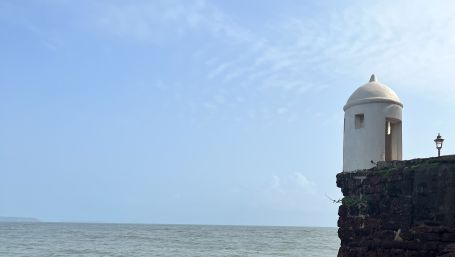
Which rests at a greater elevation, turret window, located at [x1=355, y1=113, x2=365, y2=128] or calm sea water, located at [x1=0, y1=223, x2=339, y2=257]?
turret window, located at [x1=355, y1=113, x2=365, y2=128]

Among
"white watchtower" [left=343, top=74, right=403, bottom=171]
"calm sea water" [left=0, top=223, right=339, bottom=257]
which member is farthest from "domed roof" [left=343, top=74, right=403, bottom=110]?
"calm sea water" [left=0, top=223, right=339, bottom=257]

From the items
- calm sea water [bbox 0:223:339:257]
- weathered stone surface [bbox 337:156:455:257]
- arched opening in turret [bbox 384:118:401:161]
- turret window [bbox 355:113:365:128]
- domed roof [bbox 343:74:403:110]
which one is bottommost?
calm sea water [bbox 0:223:339:257]

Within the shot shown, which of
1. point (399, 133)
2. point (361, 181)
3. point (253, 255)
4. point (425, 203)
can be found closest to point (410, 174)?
point (425, 203)

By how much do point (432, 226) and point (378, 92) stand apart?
13.6 ft

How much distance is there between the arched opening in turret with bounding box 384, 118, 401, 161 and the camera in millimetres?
14305

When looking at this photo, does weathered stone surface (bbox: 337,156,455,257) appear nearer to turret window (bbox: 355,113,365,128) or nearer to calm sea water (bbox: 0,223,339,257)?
turret window (bbox: 355,113,365,128)

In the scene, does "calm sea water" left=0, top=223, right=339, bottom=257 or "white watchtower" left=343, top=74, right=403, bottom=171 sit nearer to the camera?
"white watchtower" left=343, top=74, right=403, bottom=171

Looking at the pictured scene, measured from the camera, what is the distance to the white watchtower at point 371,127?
13.6 m

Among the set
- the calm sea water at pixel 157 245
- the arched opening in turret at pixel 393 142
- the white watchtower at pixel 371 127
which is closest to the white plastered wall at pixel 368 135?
the white watchtower at pixel 371 127

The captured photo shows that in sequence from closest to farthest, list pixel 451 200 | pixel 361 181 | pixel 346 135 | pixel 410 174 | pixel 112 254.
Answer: pixel 451 200 → pixel 410 174 → pixel 361 181 → pixel 346 135 → pixel 112 254

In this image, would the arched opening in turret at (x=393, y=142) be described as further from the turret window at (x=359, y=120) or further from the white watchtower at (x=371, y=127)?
the turret window at (x=359, y=120)

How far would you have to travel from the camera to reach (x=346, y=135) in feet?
→ 46.9

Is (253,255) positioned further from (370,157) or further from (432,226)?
(432,226)

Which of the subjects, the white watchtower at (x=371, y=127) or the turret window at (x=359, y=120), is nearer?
the white watchtower at (x=371, y=127)
